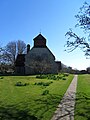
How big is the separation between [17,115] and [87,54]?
874cm

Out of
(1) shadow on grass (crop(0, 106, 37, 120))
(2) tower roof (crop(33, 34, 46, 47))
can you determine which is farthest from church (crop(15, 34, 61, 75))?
(1) shadow on grass (crop(0, 106, 37, 120))

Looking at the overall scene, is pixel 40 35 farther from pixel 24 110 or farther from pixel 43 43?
pixel 24 110

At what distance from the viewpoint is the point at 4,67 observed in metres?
28.4

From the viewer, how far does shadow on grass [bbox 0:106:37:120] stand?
10109 mm

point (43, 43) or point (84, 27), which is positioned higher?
point (43, 43)

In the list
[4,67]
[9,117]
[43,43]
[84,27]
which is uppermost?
[43,43]

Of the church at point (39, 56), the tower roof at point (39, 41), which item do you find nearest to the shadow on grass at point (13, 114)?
the church at point (39, 56)

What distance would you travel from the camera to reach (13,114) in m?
11.0

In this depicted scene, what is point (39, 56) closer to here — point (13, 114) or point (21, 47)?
point (21, 47)

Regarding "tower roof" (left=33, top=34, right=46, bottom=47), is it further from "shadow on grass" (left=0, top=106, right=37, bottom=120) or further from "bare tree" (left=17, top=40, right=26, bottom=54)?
"shadow on grass" (left=0, top=106, right=37, bottom=120)

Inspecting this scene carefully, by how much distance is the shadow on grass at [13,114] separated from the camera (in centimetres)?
1011

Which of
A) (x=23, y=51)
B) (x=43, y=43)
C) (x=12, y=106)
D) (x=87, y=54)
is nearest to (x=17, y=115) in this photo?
(x=12, y=106)

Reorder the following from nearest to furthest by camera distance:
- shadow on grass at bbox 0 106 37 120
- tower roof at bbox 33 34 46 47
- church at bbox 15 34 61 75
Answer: shadow on grass at bbox 0 106 37 120 → church at bbox 15 34 61 75 → tower roof at bbox 33 34 46 47

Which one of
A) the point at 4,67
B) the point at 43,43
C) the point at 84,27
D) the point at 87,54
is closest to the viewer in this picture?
the point at 87,54
